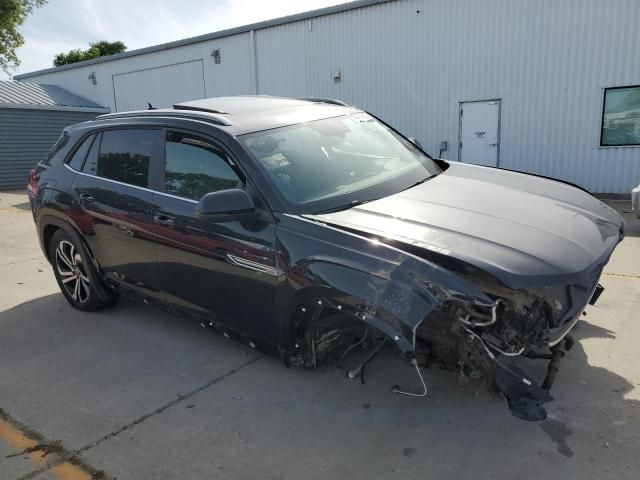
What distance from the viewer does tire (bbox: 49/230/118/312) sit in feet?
14.8

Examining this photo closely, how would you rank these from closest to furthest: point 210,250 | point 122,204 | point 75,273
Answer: point 210,250 < point 122,204 < point 75,273

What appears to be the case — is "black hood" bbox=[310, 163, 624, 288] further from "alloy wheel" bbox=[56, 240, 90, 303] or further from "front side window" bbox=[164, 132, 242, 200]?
"alloy wheel" bbox=[56, 240, 90, 303]

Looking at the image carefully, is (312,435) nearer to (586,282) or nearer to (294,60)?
(586,282)

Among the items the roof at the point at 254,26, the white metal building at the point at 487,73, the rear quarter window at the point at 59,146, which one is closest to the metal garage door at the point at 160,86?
the roof at the point at 254,26

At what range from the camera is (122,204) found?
392 centimetres

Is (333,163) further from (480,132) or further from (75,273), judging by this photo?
(480,132)

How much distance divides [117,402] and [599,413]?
293 cm

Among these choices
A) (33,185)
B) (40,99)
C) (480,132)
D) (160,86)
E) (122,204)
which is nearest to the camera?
(122,204)

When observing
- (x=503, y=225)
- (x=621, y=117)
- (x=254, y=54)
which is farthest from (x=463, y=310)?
(x=254, y=54)

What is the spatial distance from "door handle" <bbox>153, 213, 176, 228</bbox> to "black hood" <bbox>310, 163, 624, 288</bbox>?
1.19m

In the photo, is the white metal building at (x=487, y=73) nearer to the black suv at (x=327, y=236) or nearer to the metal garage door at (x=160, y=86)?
the metal garage door at (x=160, y=86)

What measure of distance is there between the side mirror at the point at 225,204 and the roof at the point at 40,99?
18.7m

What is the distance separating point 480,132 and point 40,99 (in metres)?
16.9

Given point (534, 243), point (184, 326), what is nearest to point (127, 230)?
point (184, 326)
